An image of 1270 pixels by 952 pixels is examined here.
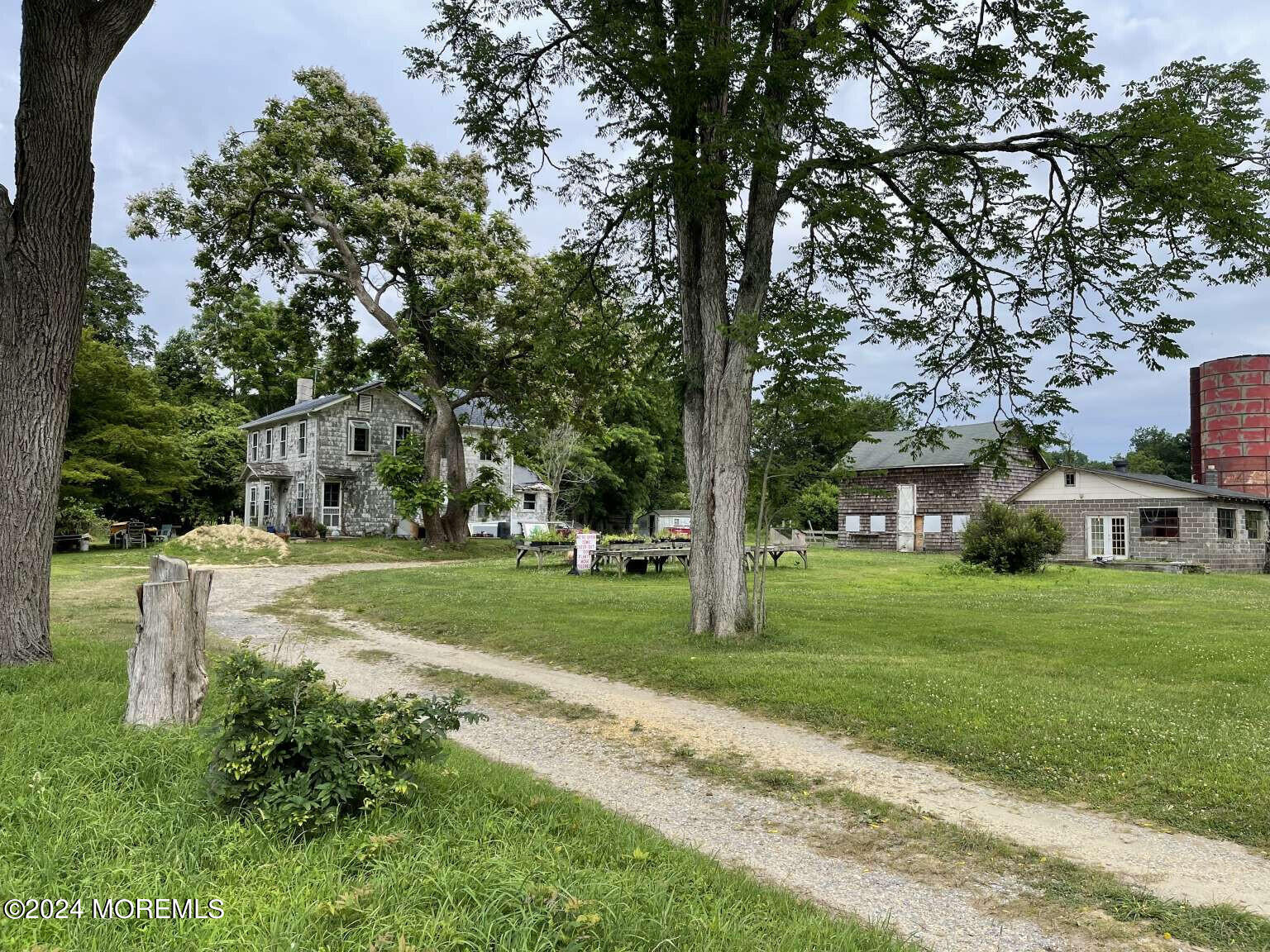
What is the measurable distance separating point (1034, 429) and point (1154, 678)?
388 centimetres

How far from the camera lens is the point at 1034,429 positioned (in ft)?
35.2

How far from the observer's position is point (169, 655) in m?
5.11

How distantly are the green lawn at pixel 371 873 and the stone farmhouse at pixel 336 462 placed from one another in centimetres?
2934

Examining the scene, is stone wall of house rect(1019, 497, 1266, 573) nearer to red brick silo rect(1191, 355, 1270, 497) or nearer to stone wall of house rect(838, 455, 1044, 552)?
red brick silo rect(1191, 355, 1270, 497)

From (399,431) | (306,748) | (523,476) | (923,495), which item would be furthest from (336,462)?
(306,748)

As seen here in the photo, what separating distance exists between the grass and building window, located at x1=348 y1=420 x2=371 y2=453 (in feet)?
16.1

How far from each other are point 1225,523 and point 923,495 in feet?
36.0

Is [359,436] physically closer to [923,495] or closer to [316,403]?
[316,403]

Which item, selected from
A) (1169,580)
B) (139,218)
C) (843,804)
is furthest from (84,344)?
(1169,580)

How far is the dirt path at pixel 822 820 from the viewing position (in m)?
3.49

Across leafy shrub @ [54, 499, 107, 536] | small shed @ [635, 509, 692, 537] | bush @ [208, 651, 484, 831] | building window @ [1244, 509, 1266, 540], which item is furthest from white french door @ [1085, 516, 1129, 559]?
leafy shrub @ [54, 499, 107, 536]

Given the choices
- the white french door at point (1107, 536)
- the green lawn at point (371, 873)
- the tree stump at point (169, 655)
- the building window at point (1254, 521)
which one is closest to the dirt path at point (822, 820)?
the green lawn at point (371, 873)

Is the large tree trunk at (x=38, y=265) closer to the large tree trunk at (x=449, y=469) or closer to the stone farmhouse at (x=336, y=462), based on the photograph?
the large tree trunk at (x=449, y=469)

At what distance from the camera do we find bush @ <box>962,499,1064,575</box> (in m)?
21.9
